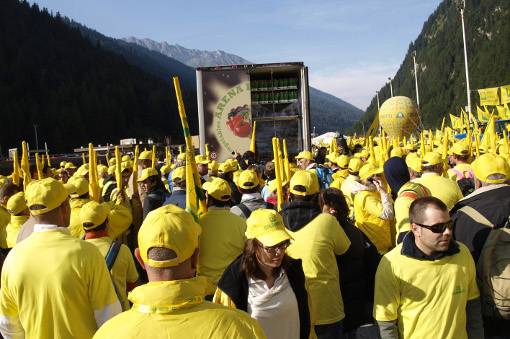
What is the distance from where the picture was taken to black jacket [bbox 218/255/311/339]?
2.99 metres

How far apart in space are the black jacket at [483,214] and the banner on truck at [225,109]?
9.44 metres

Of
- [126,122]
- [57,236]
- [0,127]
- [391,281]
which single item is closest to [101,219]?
[57,236]

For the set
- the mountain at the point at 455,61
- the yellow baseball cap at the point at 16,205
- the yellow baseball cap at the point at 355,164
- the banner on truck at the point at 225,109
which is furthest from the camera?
the mountain at the point at 455,61

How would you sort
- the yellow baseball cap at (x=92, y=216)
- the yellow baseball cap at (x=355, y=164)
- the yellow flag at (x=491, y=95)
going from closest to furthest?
the yellow baseball cap at (x=92, y=216) < the yellow baseball cap at (x=355, y=164) < the yellow flag at (x=491, y=95)

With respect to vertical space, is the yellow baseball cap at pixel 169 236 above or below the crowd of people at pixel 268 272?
above

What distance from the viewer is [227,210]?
429 cm

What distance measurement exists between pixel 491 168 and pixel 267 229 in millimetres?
1605

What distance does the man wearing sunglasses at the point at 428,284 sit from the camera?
2885 millimetres

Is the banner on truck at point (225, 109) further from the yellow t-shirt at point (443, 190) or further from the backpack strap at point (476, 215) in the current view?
the backpack strap at point (476, 215)

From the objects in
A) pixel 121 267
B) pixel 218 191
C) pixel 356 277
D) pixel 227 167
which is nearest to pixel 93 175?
pixel 218 191

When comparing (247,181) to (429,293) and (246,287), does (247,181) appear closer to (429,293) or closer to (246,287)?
(246,287)

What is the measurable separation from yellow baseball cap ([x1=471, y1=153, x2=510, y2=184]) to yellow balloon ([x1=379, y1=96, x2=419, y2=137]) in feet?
83.0

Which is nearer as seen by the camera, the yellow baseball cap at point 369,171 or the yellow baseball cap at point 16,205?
the yellow baseball cap at point 16,205

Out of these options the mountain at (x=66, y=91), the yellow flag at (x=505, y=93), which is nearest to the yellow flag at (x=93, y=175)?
the yellow flag at (x=505, y=93)
